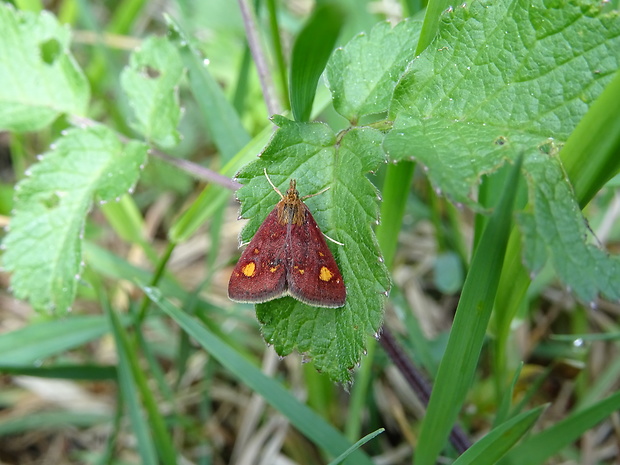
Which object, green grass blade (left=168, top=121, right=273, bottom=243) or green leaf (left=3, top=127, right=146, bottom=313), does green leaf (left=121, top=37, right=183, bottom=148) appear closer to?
green leaf (left=3, top=127, right=146, bottom=313)

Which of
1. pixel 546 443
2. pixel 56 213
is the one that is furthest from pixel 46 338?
pixel 546 443

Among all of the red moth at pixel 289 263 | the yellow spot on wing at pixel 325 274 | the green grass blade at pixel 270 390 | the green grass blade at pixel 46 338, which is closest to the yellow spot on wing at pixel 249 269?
the red moth at pixel 289 263

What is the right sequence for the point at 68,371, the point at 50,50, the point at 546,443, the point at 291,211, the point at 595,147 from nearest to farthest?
1. the point at 595,147
2. the point at 291,211
3. the point at 546,443
4. the point at 68,371
5. the point at 50,50

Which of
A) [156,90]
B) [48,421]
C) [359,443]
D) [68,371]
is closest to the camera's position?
[359,443]

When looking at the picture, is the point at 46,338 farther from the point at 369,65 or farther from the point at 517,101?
the point at 517,101

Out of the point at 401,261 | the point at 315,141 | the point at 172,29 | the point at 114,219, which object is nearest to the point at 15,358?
the point at 114,219

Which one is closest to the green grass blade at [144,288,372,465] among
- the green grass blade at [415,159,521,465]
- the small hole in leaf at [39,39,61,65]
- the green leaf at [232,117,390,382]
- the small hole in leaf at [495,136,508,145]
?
the green grass blade at [415,159,521,465]

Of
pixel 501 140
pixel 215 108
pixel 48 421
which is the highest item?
pixel 215 108
